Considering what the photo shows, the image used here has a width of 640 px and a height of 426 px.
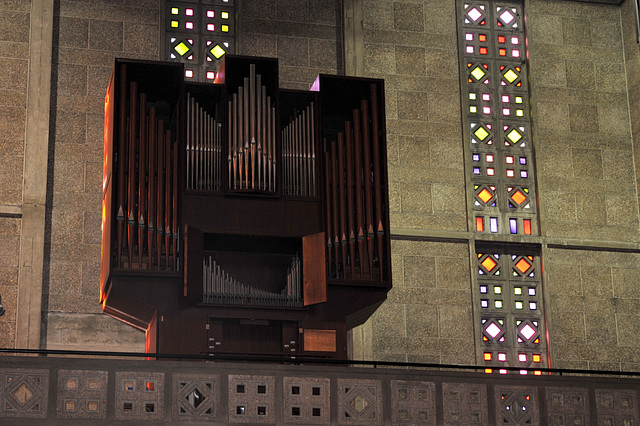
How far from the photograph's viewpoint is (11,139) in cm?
1373

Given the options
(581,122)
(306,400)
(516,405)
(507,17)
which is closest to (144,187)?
(306,400)

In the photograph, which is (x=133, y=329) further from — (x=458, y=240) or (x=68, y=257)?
(x=458, y=240)

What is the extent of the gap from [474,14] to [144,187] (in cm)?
585

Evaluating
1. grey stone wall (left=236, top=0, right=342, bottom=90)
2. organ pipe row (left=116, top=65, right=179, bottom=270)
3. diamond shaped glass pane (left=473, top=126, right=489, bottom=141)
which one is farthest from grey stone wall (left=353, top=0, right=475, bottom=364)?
organ pipe row (left=116, top=65, right=179, bottom=270)

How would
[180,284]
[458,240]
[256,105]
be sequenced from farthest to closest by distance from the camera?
[458,240] < [256,105] < [180,284]

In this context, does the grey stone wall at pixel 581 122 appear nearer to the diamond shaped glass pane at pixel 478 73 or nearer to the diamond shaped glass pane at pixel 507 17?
the diamond shaped glass pane at pixel 507 17

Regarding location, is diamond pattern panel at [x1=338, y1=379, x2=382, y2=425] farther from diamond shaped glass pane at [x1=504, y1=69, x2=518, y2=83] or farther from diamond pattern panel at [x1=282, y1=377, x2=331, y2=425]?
diamond shaped glass pane at [x1=504, y1=69, x2=518, y2=83]

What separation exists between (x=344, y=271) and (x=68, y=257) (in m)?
3.37

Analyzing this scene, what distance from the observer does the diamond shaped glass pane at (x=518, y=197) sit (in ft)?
49.7

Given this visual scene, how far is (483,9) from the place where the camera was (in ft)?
52.3

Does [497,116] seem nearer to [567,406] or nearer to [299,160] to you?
[299,160]

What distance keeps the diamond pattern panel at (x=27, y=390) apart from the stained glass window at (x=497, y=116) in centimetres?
628

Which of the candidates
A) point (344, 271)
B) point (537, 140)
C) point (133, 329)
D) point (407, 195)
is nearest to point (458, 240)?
point (407, 195)

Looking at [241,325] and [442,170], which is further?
[442,170]
